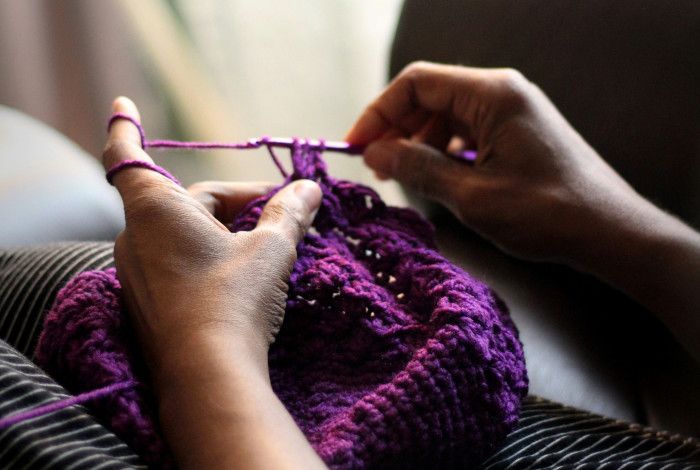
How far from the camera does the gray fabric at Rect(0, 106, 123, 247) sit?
0.93m

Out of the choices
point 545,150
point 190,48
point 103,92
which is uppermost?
point 545,150

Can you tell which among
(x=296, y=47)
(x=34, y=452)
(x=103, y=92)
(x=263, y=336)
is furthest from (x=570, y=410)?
(x=103, y=92)

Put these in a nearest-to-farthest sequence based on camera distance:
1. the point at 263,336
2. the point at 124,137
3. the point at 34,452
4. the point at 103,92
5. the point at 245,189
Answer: the point at 34,452
the point at 263,336
the point at 124,137
the point at 245,189
the point at 103,92

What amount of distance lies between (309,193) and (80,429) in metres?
0.30

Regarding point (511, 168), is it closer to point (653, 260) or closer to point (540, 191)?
point (540, 191)

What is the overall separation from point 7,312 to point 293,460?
38cm

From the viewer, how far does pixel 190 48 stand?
5.14ft

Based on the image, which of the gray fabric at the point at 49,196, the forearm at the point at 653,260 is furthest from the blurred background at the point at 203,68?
the forearm at the point at 653,260

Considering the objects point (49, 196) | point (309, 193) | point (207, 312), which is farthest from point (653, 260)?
point (49, 196)

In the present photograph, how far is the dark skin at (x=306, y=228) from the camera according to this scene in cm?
46

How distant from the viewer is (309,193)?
667 millimetres

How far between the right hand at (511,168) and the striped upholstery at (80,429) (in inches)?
7.7

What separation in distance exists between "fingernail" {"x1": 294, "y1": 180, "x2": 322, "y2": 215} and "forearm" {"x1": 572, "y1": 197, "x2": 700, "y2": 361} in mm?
305

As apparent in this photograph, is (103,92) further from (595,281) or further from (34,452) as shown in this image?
(34,452)
